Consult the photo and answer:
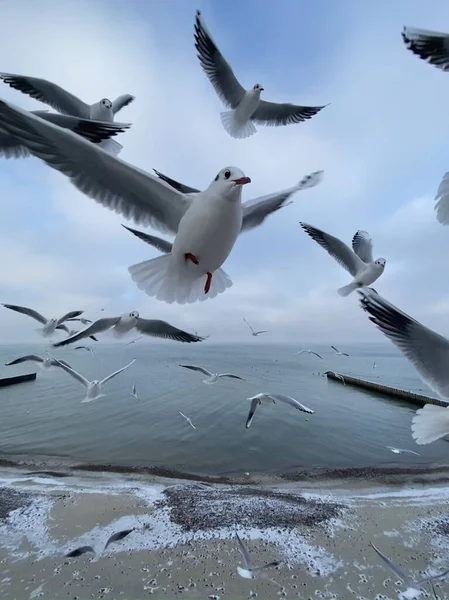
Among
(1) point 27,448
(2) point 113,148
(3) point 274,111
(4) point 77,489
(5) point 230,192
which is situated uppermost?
(3) point 274,111

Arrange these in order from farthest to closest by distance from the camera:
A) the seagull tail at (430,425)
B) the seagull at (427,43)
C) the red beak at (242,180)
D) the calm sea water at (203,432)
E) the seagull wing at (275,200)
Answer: the calm sea water at (203,432)
the seagull wing at (275,200)
the seagull tail at (430,425)
the red beak at (242,180)
the seagull at (427,43)

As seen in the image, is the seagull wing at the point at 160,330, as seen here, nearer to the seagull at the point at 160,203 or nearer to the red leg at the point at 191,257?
the seagull at the point at 160,203

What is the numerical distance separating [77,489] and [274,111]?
9.30m

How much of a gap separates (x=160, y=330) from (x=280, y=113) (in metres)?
3.97

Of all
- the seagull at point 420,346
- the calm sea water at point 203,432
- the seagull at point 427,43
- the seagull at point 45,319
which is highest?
the seagull at point 427,43

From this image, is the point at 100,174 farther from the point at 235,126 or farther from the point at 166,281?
the point at 235,126

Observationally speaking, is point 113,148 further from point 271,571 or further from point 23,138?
point 271,571

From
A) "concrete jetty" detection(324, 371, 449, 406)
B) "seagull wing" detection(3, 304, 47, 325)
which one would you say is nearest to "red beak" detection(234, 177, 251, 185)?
"seagull wing" detection(3, 304, 47, 325)

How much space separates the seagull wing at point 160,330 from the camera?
177 inches

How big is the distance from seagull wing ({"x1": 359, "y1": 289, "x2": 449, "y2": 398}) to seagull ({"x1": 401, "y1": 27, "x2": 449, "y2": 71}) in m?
1.21

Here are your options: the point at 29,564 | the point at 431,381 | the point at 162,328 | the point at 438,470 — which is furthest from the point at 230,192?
the point at 438,470

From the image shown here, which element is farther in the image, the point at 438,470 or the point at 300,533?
the point at 438,470

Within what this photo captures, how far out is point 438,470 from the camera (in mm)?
11547

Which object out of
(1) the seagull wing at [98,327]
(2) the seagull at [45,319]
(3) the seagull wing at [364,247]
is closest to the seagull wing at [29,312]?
(2) the seagull at [45,319]
